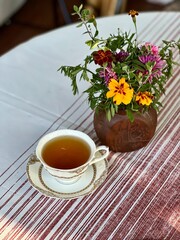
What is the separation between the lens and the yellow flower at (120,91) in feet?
2.80

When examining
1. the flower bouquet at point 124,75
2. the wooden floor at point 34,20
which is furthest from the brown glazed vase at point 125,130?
the wooden floor at point 34,20

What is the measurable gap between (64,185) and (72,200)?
0.11 feet

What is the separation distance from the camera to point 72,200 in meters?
0.91

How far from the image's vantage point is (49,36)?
1.38 m

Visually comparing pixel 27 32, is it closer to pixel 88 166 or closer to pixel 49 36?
pixel 49 36

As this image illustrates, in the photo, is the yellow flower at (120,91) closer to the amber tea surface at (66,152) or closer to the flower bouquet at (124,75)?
the flower bouquet at (124,75)

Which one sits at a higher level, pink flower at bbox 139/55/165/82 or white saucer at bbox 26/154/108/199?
pink flower at bbox 139/55/165/82

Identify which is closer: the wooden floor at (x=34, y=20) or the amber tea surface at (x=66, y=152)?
the amber tea surface at (x=66, y=152)

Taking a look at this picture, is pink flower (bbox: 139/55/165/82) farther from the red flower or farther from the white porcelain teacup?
the white porcelain teacup

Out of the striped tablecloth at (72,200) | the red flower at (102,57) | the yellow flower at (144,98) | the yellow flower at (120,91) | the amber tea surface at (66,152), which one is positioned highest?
the red flower at (102,57)

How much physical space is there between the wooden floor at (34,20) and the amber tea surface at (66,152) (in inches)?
63.9

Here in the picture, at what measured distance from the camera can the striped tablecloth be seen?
866mm

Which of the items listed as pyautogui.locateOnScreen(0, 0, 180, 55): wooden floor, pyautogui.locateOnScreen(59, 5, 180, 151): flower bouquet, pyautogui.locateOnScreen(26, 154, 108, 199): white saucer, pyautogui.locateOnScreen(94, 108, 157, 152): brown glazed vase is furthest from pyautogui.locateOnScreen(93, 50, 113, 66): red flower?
pyautogui.locateOnScreen(0, 0, 180, 55): wooden floor

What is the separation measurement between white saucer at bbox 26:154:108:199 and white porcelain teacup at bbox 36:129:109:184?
1 cm
